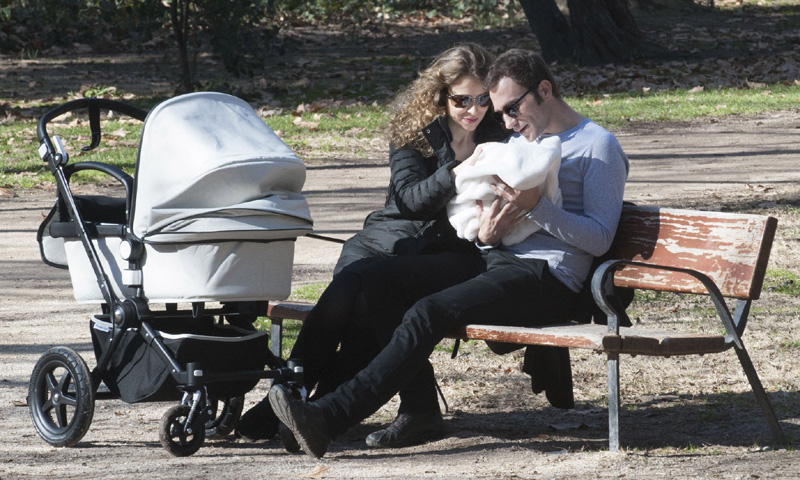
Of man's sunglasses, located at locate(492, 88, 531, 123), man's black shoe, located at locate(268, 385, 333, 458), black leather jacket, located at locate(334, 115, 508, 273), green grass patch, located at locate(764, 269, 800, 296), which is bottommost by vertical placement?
green grass patch, located at locate(764, 269, 800, 296)

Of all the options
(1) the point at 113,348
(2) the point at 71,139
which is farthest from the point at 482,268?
(2) the point at 71,139

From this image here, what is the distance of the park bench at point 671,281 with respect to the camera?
154 inches

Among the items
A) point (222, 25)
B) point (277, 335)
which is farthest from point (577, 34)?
point (277, 335)

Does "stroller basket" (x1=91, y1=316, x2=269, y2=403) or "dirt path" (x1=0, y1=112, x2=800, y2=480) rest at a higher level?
"stroller basket" (x1=91, y1=316, x2=269, y2=403)

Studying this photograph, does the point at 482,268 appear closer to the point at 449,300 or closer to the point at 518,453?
the point at 449,300

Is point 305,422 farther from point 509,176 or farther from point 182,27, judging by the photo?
point 182,27

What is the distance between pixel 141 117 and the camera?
4574mm

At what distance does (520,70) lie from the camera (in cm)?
432

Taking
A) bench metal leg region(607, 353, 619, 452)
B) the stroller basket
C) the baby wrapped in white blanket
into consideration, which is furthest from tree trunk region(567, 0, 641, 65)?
the stroller basket

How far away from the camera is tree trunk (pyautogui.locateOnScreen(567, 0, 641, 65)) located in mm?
17656

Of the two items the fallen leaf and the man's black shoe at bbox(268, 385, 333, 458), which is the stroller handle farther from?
the fallen leaf

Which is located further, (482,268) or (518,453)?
(482,268)

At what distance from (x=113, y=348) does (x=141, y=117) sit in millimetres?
1019

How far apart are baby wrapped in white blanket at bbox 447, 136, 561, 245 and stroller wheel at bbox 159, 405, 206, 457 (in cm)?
122
